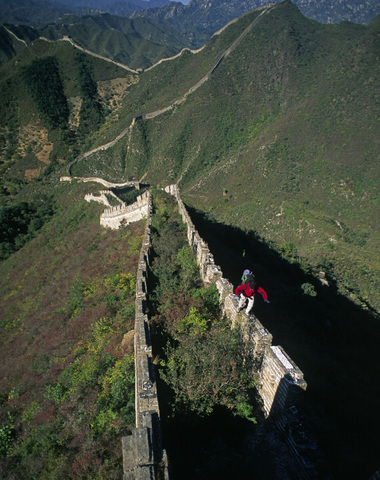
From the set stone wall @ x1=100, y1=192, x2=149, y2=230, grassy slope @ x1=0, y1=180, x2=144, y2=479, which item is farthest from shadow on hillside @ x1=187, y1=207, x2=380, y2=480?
stone wall @ x1=100, y1=192, x2=149, y2=230

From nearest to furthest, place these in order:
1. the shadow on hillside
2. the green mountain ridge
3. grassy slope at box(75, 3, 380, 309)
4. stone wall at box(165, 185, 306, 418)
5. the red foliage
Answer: stone wall at box(165, 185, 306, 418) < the shadow on hillside < the red foliage < the green mountain ridge < grassy slope at box(75, 3, 380, 309)

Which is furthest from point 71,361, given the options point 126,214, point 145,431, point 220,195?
point 220,195

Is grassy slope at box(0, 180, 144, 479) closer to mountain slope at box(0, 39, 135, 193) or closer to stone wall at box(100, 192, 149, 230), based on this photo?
stone wall at box(100, 192, 149, 230)

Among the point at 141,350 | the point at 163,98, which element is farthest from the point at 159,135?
the point at 141,350

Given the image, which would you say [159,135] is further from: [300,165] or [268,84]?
[300,165]

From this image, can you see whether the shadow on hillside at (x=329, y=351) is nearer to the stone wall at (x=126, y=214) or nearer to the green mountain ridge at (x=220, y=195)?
the green mountain ridge at (x=220, y=195)
